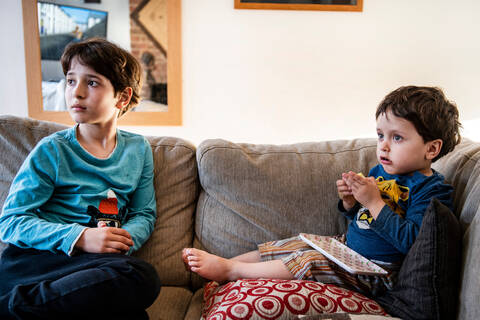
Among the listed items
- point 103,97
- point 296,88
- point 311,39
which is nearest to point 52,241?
point 103,97

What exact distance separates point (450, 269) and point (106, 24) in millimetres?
2305

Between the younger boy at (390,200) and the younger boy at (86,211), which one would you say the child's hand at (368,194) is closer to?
the younger boy at (390,200)

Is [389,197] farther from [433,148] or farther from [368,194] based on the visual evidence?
[433,148]

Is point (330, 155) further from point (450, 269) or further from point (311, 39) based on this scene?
point (311, 39)

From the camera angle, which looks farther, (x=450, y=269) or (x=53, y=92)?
(x=53, y=92)

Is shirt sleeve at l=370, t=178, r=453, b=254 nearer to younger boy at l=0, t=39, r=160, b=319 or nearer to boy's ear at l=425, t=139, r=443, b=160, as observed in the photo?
boy's ear at l=425, t=139, r=443, b=160

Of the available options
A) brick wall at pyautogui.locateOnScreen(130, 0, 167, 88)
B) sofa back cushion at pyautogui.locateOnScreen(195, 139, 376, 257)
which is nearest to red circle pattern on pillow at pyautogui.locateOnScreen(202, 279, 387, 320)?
sofa back cushion at pyautogui.locateOnScreen(195, 139, 376, 257)

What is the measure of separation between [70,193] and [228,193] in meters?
0.55

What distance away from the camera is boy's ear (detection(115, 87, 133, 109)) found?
51.7 inches

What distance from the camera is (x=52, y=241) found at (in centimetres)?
102

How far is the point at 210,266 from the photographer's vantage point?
1177mm

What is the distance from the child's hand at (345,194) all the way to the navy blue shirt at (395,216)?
0.07 ft

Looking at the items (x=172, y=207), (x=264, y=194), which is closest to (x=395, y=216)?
(x=264, y=194)

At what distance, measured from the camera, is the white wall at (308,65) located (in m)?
2.29
